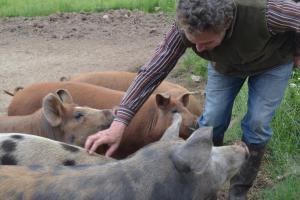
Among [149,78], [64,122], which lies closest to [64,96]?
[64,122]

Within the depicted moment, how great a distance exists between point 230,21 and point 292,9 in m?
0.45

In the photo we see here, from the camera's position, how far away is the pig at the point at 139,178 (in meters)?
2.88

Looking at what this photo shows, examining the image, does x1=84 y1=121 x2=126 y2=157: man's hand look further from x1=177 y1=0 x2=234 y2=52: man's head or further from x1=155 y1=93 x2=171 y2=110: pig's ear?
x1=155 y1=93 x2=171 y2=110: pig's ear

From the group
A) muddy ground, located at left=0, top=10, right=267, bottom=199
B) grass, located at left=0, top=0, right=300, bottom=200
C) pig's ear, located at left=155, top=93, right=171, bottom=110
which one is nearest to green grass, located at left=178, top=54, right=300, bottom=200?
grass, located at left=0, top=0, right=300, bottom=200

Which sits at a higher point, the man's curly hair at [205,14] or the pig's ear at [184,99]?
the man's curly hair at [205,14]

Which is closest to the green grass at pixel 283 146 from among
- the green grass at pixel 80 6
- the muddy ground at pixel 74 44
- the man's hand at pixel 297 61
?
the man's hand at pixel 297 61

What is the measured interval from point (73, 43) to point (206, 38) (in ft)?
22.4

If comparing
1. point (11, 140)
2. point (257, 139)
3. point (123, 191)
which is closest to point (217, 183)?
point (123, 191)

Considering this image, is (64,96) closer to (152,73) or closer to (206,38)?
(152,73)

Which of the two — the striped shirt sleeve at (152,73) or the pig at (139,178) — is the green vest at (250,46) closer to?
the striped shirt sleeve at (152,73)

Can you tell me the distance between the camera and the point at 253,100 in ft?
13.9

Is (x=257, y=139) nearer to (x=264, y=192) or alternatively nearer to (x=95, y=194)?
(x=264, y=192)

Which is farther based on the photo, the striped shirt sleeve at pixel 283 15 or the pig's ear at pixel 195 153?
the striped shirt sleeve at pixel 283 15

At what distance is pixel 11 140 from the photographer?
13.1ft
